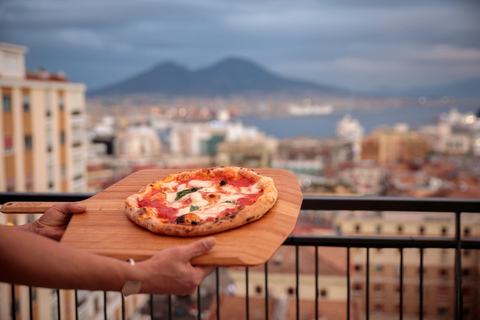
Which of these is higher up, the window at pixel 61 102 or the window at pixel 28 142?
the window at pixel 61 102

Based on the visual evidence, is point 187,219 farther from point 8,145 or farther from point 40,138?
point 40,138

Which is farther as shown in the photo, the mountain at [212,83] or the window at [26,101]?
the mountain at [212,83]

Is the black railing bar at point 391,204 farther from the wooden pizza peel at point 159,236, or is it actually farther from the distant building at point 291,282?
the distant building at point 291,282

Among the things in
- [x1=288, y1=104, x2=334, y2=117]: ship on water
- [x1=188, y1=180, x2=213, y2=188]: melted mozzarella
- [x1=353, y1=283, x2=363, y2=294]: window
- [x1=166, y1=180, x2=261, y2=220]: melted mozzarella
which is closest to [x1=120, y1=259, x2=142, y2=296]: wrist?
[x1=166, y1=180, x2=261, y2=220]: melted mozzarella

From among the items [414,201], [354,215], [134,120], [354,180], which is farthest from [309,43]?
[414,201]

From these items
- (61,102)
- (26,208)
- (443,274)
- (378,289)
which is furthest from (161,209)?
(378,289)

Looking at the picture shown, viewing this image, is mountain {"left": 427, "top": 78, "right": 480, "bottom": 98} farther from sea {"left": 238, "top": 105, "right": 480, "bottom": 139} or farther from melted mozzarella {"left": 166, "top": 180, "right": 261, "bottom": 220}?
melted mozzarella {"left": 166, "top": 180, "right": 261, "bottom": 220}

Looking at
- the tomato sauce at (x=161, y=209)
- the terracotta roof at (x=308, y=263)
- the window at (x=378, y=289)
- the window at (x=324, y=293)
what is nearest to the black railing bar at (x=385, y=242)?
the tomato sauce at (x=161, y=209)
